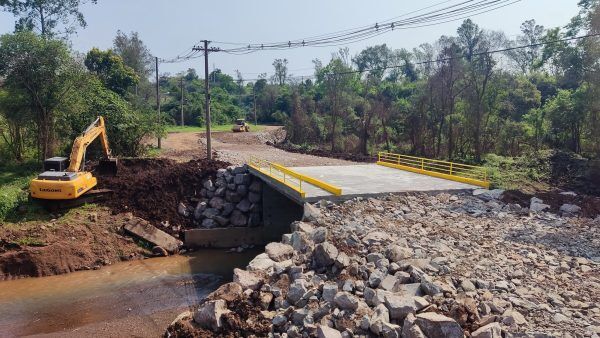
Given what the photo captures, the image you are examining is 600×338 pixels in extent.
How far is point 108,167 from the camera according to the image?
75.3ft

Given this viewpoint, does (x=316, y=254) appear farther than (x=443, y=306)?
Yes

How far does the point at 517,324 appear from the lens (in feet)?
27.3

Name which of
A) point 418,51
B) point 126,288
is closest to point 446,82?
point 126,288

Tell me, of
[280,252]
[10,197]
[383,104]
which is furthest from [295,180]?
[383,104]

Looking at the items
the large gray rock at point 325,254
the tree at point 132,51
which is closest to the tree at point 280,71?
the tree at point 132,51

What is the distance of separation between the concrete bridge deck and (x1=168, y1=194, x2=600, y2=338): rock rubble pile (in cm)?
197

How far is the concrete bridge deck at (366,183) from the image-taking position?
1622cm

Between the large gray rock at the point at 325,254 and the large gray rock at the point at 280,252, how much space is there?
1.26m

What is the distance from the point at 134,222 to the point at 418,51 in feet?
168

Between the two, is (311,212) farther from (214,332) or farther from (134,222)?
(134,222)

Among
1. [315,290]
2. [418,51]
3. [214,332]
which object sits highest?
[418,51]

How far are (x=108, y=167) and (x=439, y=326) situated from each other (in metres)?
19.0

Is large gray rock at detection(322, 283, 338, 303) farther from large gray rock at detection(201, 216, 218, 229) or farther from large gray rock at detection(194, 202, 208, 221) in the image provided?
large gray rock at detection(194, 202, 208, 221)

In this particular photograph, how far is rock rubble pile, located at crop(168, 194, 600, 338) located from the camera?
8.55 meters
